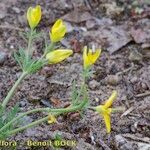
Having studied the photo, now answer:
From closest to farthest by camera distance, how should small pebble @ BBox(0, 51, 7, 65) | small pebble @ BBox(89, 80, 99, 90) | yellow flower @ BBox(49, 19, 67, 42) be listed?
1. yellow flower @ BBox(49, 19, 67, 42)
2. small pebble @ BBox(89, 80, 99, 90)
3. small pebble @ BBox(0, 51, 7, 65)

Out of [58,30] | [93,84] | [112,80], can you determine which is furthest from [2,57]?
[58,30]

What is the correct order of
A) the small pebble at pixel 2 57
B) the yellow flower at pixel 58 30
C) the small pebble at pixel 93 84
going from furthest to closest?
the small pebble at pixel 2 57 < the small pebble at pixel 93 84 < the yellow flower at pixel 58 30

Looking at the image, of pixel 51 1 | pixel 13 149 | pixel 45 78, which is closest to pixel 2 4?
pixel 51 1

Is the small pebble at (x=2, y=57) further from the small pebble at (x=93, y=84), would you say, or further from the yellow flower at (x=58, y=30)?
the yellow flower at (x=58, y=30)

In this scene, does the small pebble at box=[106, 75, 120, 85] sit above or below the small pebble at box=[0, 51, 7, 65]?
below

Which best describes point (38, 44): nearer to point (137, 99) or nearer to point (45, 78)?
point (45, 78)

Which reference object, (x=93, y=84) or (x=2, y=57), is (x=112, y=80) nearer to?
(x=93, y=84)

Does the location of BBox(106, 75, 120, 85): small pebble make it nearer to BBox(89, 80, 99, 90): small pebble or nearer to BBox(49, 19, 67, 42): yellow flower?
BBox(89, 80, 99, 90): small pebble

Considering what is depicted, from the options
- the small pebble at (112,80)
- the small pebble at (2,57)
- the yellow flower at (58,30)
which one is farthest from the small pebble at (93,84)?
the yellow flower at (58,30)

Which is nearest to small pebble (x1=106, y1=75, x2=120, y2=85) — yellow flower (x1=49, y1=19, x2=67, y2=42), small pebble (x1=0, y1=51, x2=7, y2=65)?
small pebble (x1=0, y1=51, x2=7, y2=65)

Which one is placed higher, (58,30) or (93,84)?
(58,30)

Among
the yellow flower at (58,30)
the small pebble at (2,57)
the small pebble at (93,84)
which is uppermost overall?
the yellow flower at (58,30)
